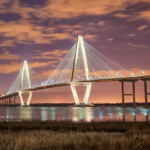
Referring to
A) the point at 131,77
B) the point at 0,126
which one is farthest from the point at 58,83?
the point at 0,126

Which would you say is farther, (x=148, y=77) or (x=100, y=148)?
(x=148, y=77)

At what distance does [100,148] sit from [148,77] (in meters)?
69.4

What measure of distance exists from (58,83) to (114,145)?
73.4 meters

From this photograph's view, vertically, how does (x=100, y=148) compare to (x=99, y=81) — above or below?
below

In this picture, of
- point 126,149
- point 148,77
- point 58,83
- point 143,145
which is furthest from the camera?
point 58,83

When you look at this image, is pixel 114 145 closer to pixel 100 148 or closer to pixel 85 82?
pixel 100 148

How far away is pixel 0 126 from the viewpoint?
20922 millimetres

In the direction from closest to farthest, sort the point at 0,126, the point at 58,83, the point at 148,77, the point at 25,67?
the point at 0,126
the point at 148,77
the point at 58,83
the point at 25,67

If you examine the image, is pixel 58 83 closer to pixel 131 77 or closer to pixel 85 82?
pixel 85 82

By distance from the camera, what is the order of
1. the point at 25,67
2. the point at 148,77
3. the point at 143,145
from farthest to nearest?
the point at 25,67 → the point at 148,77 → the point at 143,145

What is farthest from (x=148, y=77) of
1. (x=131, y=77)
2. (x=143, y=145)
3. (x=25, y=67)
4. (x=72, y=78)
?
(x=143, y=145)

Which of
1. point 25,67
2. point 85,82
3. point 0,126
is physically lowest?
point 0,126

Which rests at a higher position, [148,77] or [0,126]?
[148,77]

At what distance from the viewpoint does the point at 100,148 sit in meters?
11.3
